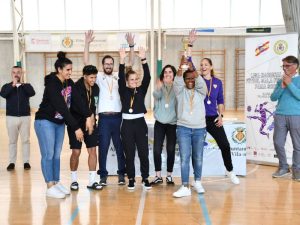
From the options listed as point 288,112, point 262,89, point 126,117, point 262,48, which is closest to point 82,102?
point 126,117

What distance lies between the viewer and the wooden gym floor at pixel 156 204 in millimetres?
3316

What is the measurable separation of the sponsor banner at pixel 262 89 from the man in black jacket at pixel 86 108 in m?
2.64

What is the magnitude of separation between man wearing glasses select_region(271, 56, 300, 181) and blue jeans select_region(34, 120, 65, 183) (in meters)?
2.81

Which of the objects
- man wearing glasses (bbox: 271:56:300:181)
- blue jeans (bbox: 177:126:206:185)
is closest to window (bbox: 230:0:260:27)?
man wearing glasses (bbox: 271:56:300:181)

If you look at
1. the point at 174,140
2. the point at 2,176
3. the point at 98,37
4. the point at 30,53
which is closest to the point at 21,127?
the point at 2,176

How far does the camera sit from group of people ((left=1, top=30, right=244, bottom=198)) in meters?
3.89

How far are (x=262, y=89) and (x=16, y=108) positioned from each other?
12.1 feet

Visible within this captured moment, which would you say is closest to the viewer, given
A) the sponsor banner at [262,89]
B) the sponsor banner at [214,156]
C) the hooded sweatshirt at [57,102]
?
the hooded sweatshirt at [57,102]

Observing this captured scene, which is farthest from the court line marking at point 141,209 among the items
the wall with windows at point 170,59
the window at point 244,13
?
the window at point 244,13

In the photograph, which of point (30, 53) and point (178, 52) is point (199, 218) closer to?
point (178, 52)

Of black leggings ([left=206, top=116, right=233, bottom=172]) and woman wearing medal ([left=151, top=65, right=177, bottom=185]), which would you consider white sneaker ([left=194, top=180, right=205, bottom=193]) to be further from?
black leggings ([left=206, top=116, right=233, bottom=172])

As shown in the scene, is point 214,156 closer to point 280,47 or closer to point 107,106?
point 107,106

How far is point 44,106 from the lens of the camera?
12.8 feet

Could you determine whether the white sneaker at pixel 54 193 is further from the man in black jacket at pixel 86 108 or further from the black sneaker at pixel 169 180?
the black sneaker at pixel 169 180
